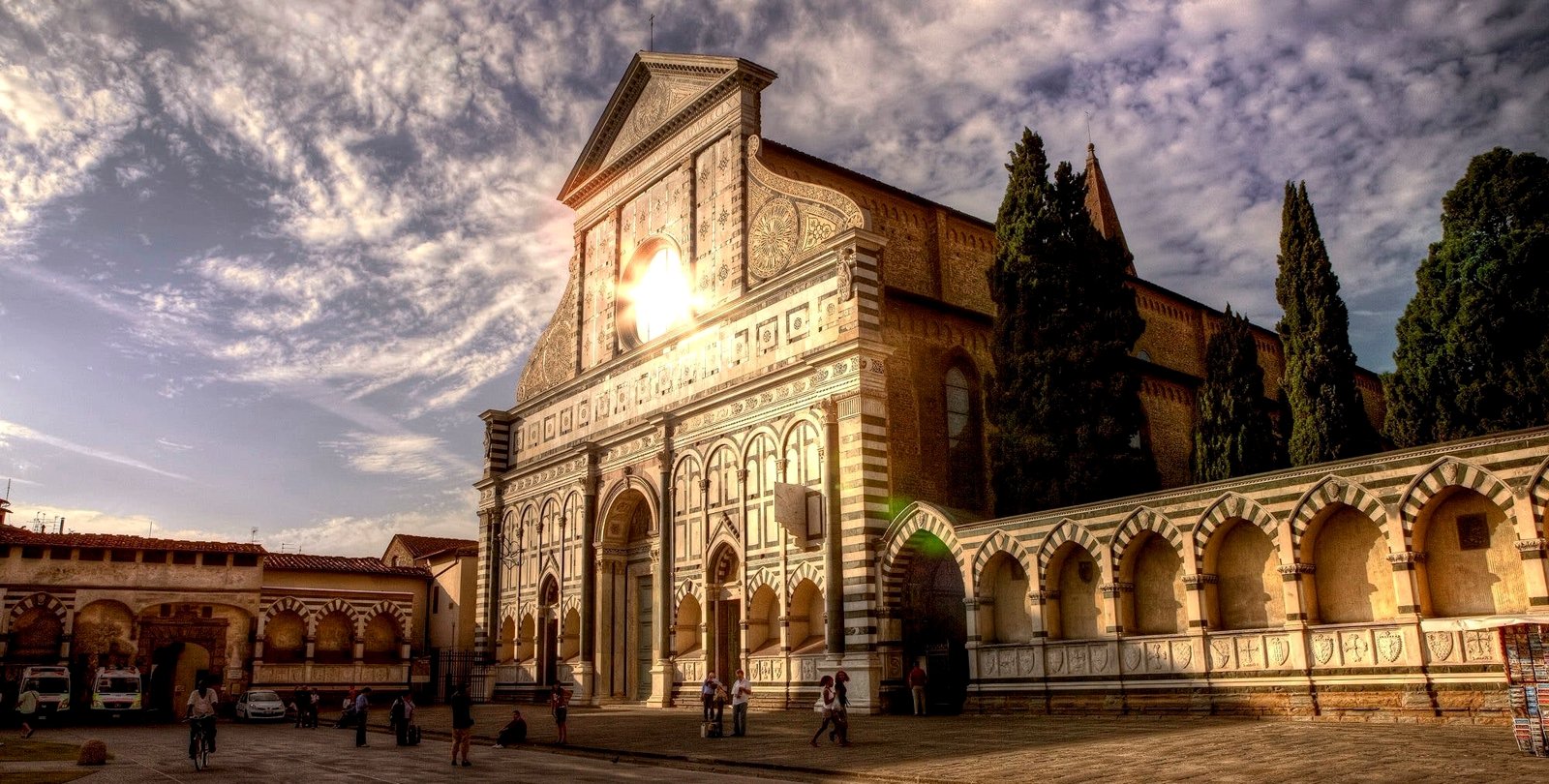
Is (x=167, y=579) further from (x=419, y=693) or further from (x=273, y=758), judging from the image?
(x=273, y=758)

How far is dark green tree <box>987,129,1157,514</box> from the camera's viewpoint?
82.8 ft

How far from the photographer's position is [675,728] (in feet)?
76.9

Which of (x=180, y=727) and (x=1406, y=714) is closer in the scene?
(x=1406, y=714)

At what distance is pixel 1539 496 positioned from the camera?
53.0 feet

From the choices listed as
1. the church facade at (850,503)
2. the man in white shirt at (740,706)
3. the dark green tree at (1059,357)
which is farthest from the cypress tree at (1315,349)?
the man in white shirt at (740,706)

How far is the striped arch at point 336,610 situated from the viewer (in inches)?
1734

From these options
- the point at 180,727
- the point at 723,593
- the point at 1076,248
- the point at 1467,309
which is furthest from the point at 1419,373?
the point at 180,727

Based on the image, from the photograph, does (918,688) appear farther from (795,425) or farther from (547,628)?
(547,628)

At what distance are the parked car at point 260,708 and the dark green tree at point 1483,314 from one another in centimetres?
3396

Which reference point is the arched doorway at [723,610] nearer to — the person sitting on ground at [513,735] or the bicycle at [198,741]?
the person sitting on ground at [513,735]

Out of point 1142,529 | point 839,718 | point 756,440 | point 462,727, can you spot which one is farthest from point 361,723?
point 1142,529

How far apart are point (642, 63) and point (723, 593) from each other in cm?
1809

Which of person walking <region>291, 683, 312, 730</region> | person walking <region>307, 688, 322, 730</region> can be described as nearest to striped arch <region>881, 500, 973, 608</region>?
person walking <region>307, 688, 322, 730</region>

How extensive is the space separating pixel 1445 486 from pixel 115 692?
3822 centimetres
